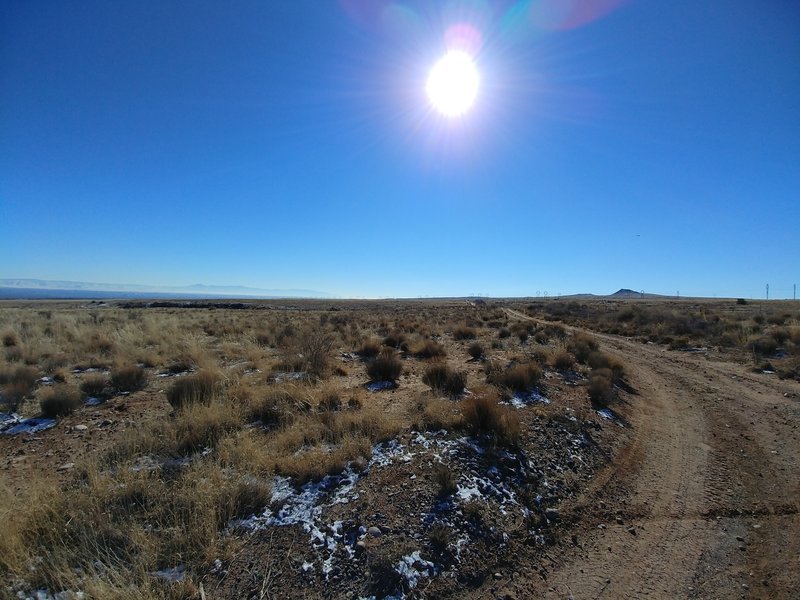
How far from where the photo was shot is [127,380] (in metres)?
9.65

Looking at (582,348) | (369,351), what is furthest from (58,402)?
(582,348)

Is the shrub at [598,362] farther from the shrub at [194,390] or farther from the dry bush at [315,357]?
the shrub at [194,390]

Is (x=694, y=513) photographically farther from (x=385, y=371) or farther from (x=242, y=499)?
(x=385, y=371)

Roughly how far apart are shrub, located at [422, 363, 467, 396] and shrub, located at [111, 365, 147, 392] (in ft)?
25.3

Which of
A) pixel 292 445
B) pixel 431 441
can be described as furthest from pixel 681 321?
pixel 292 445

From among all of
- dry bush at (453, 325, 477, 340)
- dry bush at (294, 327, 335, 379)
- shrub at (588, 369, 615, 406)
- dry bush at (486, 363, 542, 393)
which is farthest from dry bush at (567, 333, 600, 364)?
dry bush at (294, 327, 335, 379)

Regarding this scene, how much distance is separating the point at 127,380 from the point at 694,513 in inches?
477

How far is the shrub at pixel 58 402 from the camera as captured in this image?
765 cm

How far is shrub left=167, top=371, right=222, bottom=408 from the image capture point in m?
7.69

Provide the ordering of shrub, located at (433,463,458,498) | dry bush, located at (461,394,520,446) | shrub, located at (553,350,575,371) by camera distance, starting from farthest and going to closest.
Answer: shrub, located at (553,350,575,371), dry bush, located at (461,394,520,446), shrub, located at (433,463,458,498)

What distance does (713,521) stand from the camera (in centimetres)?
470

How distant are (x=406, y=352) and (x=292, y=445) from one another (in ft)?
32.3

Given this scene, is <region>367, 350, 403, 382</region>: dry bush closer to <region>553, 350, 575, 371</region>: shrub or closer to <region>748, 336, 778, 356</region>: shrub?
<region>553, 350, 575, 371</region>: shrub

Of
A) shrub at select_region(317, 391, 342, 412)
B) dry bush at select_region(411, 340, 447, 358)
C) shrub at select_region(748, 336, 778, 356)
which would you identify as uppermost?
shrub at select_region(748, 336, 778, 356)
